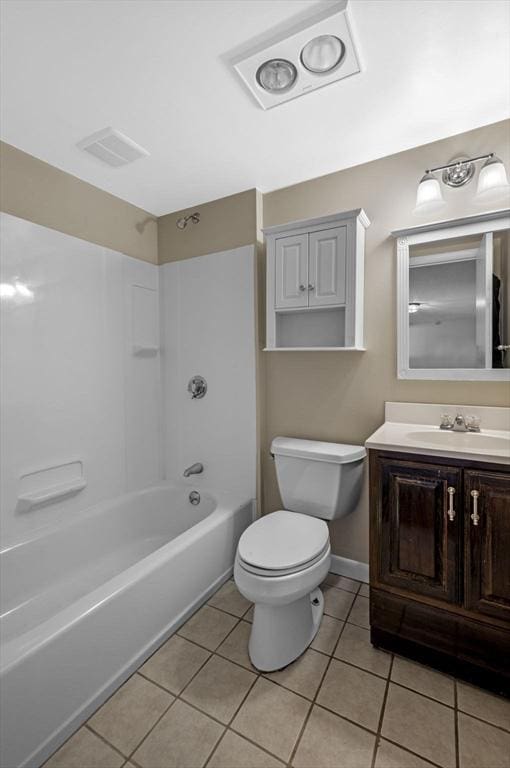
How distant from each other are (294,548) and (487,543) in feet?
2.40

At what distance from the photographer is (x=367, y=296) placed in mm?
2012

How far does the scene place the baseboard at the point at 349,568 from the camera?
2.10 m

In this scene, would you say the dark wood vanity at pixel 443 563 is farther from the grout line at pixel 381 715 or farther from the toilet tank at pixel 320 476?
the toilet tank at pixel 320 476

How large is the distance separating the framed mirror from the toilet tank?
53 cm

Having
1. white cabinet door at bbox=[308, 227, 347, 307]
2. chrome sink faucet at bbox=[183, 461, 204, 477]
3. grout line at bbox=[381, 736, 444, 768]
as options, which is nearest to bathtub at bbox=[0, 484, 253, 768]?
chrome sink faucet at bbox=[183, 461, 204, 477]

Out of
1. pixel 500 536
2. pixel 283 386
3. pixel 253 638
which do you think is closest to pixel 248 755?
pixel 253 638

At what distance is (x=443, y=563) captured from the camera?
144cm

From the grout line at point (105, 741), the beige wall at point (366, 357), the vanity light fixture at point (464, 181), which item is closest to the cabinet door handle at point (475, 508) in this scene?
the beige wall at point (366, 357)

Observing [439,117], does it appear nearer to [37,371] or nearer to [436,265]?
[436,265]

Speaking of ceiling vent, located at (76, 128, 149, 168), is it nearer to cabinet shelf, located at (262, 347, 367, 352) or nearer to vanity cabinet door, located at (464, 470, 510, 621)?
cabinet shelf, located at (262, 347, 367, 352)

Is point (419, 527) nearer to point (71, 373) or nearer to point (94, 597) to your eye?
point (94, 597)

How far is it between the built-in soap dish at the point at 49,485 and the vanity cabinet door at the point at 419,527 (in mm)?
1651

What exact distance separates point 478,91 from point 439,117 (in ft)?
0.57

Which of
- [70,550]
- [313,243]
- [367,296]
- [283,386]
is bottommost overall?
[70,550]
